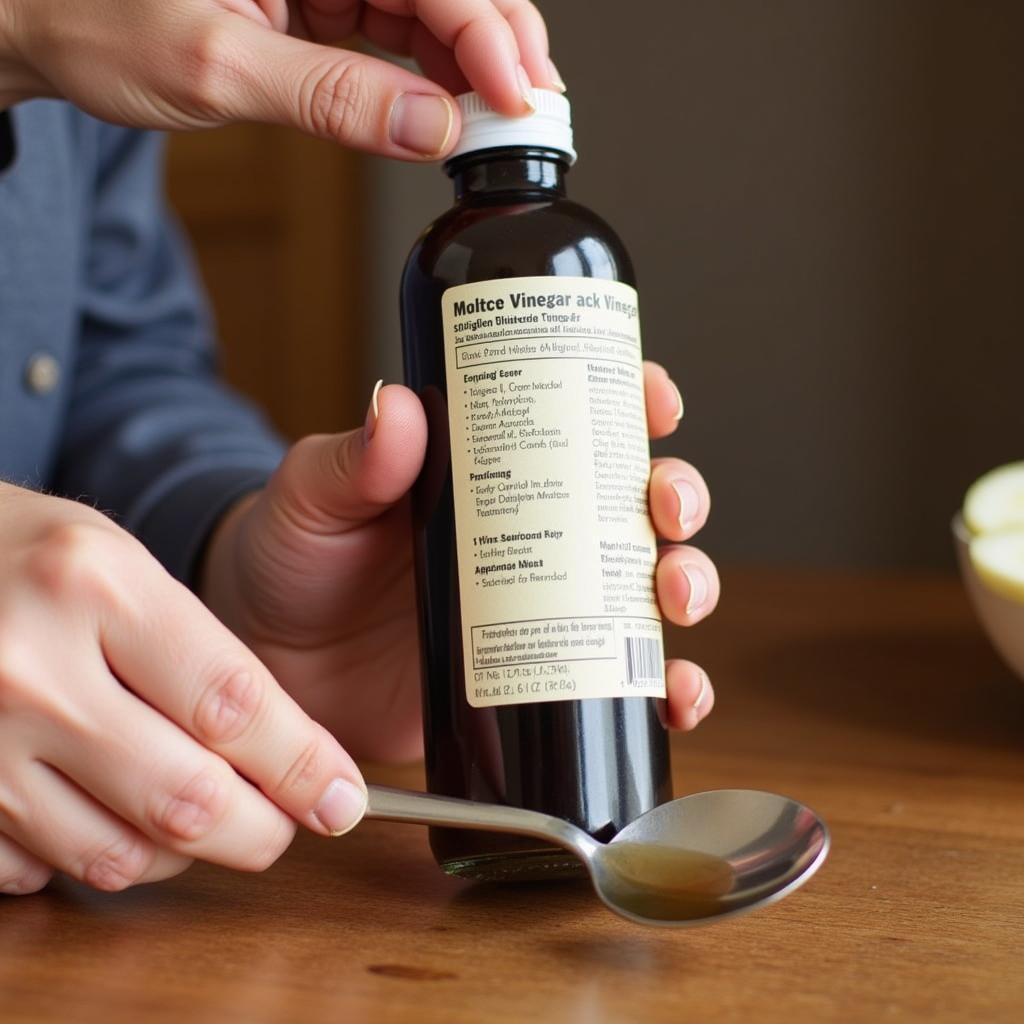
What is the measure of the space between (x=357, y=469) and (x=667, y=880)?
0.83ft

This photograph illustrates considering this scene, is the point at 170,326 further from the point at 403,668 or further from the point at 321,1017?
the point at 321,1017

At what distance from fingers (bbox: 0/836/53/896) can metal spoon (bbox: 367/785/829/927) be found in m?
0.16

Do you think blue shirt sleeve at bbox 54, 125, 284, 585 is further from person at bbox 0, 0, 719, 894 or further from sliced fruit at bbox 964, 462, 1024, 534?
sliced fruit at bbox 964, 462, 1024, 534

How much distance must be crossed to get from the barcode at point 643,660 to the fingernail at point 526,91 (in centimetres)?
25

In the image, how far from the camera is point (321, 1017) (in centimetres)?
45

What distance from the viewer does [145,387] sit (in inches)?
47.2

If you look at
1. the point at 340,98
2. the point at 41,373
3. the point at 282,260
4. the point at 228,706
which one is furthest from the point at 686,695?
the point at 282,260

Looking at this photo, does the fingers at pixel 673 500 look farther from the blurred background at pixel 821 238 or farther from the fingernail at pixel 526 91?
the blurred background at pixel 821 238

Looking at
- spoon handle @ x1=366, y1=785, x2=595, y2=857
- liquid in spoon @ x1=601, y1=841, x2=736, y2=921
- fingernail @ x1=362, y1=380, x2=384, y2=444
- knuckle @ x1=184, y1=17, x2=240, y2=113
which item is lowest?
liquid in spoon @ x1=601, y1=841, x2=736, y2=921

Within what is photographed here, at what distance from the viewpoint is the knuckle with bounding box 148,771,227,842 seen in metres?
0.52

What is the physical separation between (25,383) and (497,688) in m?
0.66

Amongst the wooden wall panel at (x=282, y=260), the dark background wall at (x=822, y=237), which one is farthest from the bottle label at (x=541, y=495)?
the wooden wall panel at (x=282, y=260)

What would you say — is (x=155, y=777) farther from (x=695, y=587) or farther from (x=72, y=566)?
(x=695, y=587)

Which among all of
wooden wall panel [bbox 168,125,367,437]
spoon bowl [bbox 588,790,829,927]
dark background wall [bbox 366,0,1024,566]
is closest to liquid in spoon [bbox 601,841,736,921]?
spoon bowl [bbox 588,790,829,927]
